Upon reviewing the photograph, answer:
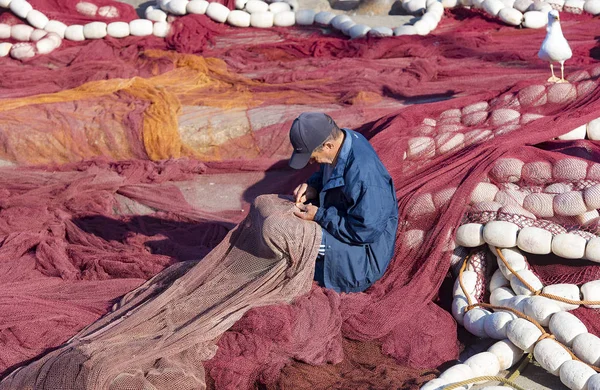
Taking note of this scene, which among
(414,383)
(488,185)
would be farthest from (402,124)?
(414,383)

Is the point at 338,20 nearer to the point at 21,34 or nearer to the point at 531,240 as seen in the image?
the point at 21,34

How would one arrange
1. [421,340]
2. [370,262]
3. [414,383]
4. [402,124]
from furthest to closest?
[402,124]
[370,262]
[421,340]
[414,383]

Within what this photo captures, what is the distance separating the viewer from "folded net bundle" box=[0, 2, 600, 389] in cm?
444

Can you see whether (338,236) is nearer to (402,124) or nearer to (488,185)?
(488,185)

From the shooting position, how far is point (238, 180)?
6.91 m

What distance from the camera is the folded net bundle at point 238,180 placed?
4441 mm

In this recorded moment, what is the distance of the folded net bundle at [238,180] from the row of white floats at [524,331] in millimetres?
130

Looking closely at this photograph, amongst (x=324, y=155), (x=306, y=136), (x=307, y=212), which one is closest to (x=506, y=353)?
(x=307, y=212)

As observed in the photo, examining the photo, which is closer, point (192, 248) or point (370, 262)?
point (370, 262)

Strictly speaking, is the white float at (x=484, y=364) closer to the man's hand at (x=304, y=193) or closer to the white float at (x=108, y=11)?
the man's hand at (x=304, y=193)

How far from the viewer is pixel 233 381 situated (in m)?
4.27

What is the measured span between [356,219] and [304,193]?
0.51 metres

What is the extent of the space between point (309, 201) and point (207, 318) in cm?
99

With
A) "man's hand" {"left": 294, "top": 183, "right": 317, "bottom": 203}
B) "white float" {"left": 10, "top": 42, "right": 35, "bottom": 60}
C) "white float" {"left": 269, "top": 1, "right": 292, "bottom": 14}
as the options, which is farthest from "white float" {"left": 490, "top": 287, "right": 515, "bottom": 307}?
"white float" {"left": 10, "top": 42, "right": 35, "bottom": 60}
